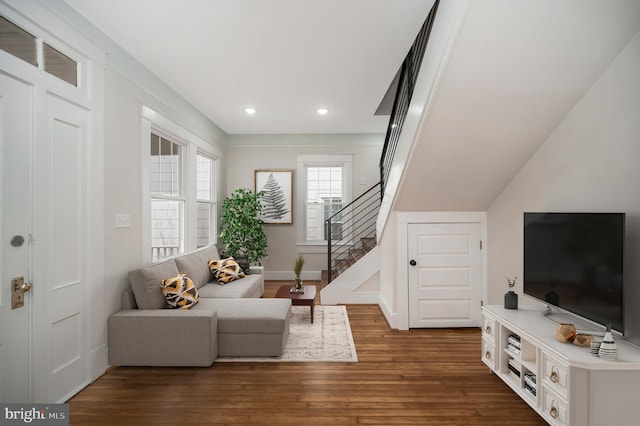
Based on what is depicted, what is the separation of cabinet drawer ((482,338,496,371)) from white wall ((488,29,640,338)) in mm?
682

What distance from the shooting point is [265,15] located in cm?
250

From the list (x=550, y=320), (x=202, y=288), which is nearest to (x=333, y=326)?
(x=202, y=288)

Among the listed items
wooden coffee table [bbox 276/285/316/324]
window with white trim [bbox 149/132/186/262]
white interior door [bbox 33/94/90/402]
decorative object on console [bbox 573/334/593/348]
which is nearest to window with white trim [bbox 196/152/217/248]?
window with white trim [bbox 149/132/186/262]

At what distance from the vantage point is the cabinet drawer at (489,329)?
269 cm

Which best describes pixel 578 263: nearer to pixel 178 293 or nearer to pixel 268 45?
pixel 268 45

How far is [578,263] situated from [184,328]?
2917 millimetres

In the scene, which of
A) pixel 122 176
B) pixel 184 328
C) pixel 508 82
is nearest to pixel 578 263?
pixel 508 82

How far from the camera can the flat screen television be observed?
1.97m

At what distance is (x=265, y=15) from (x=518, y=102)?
6.23 feet

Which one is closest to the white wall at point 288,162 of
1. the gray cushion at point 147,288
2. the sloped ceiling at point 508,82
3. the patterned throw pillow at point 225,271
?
the patterned throw pillow at point 225,271

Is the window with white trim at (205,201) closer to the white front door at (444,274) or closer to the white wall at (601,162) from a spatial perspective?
the white front door at (444,274)

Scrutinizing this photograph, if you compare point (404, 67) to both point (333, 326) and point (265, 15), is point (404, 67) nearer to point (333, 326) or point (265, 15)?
point (265, 15)

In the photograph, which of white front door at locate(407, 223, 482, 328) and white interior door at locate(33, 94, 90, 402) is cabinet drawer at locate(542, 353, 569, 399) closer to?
white front door at locate(407, 223, 482, 328)

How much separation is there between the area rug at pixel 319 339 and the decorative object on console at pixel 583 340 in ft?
5.51
